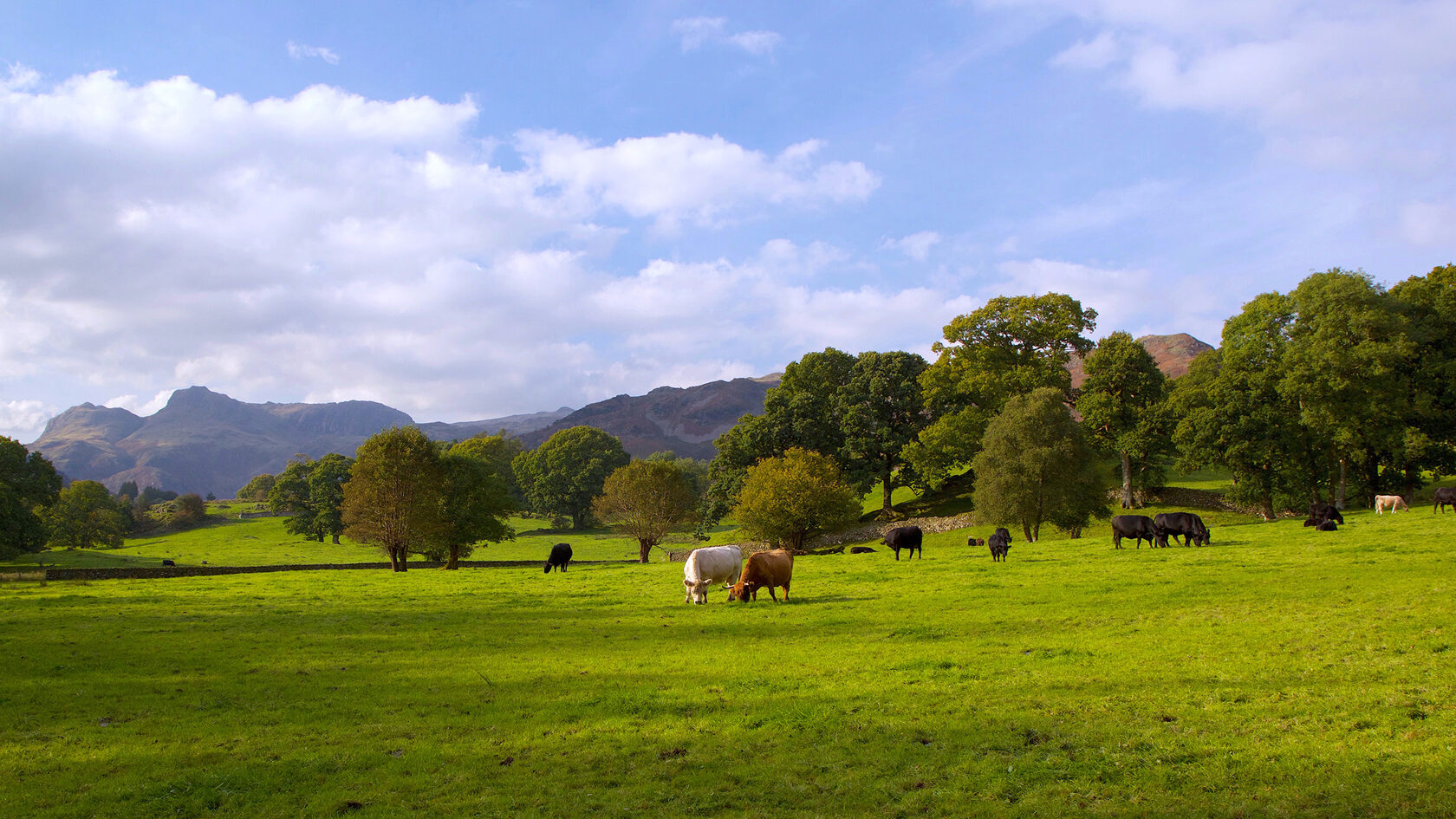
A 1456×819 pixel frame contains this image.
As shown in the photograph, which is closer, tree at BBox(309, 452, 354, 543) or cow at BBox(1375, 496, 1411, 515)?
cow at BBox(1375, 496, 1411, 515)

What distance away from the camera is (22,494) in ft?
177

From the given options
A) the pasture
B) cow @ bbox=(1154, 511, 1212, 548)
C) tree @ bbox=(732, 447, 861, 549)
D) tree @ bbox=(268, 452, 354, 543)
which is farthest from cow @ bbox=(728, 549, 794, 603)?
tree @ bbox=(268, 452, 354, 543)

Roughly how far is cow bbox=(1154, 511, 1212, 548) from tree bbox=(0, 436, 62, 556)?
223ft

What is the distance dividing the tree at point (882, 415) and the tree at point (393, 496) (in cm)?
3429

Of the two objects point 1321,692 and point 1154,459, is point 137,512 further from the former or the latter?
point 1321,692

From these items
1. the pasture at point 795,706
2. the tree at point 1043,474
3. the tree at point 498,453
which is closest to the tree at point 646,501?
the tree at point 1043,474

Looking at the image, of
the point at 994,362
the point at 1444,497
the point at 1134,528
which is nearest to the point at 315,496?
the point at 994,362

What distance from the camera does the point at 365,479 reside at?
4288 centimetres

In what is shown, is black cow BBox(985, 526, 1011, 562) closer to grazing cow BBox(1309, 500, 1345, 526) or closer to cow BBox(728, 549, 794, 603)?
cow BBox(728, 549, 794, 603)

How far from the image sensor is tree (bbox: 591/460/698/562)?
173ft

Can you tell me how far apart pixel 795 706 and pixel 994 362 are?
50583 millimetres

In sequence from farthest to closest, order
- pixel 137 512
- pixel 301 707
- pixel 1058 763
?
1. pixel 137 512
2. pixel 301 707
3. pixel 1058 763

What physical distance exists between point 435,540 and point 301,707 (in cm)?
3576

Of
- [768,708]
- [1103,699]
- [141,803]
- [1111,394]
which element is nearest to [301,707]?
[141,803]
